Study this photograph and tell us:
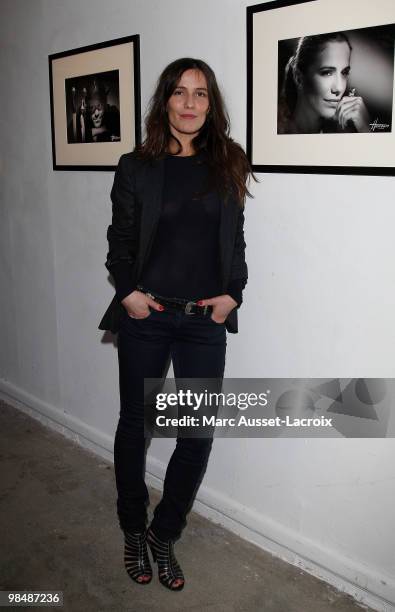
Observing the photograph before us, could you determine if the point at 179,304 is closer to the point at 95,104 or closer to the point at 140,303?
A: the point at 140,303

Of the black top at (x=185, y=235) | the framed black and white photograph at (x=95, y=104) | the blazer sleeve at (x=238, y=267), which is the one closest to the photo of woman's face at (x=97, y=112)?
the framed black and white photograph at (x=95, y=104)

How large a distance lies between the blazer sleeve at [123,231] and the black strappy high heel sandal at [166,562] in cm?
93

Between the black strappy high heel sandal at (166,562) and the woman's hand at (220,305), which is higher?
the woman's hand at (220,305)

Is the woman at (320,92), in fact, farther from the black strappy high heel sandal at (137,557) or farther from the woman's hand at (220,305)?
the black strappy high heel sandal at (137,557)

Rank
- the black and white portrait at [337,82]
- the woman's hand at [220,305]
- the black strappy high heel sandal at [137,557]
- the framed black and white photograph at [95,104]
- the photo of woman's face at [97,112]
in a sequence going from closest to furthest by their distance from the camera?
the black and white portrait at [337,82]
the woman's hand at [220,305]
the black strappy high heel sandal at [137,557]
the framed black and white photograph at [95,104]
the photo of woman's face at [97,112]

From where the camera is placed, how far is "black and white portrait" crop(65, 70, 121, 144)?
105 inches

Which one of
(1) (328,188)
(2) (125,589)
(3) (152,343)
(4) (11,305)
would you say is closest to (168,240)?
(3) (152,343)

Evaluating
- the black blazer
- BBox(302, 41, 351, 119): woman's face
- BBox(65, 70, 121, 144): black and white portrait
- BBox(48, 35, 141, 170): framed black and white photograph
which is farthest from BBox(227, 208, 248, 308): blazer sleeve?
BBox(65, 70, 121, 144): black and white portrait

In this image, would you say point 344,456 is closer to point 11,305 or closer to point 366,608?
point 366,608

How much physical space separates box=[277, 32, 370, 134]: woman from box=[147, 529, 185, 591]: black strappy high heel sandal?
155 centimetres

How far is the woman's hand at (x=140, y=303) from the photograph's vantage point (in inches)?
81.2

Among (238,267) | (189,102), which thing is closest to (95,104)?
(189,102)

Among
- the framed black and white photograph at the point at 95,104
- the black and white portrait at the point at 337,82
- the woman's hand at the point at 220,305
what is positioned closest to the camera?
the black and white portrait at the point at 337,82

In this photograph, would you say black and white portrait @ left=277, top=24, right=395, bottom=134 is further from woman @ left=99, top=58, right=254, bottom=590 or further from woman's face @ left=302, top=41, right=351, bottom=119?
woman @ left=99, top=58, right=254, bottom=590
